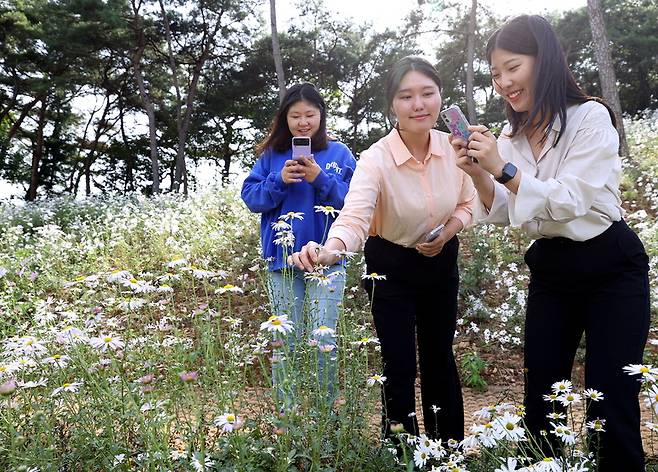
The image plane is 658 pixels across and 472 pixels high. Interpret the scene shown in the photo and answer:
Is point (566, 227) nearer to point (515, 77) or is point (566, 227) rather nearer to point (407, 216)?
point (515, 77)

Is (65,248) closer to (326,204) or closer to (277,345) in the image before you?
(326,204)

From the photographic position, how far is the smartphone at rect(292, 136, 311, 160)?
2.75 meters

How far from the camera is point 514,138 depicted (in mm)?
1944

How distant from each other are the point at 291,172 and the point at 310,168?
0.10 metres

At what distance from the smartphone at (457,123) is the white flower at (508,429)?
0.85 meters

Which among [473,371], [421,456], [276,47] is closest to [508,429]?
[421,456]

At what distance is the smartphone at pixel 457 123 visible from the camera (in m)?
1.76

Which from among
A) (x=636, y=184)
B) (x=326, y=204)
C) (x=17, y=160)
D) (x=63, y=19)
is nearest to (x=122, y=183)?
(x=17, y=160)

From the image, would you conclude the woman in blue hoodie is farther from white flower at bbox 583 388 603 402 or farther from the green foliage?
the green foliage

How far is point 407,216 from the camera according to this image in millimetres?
2271

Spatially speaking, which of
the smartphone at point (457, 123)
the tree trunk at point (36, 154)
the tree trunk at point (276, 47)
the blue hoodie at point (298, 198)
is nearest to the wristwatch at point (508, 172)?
the smartphone at point (457, 123)

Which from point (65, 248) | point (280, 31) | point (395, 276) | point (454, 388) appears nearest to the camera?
point (395, 276)

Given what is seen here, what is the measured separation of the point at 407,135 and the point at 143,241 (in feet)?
19.1

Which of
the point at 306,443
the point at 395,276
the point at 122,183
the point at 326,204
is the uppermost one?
the point at 122,183
